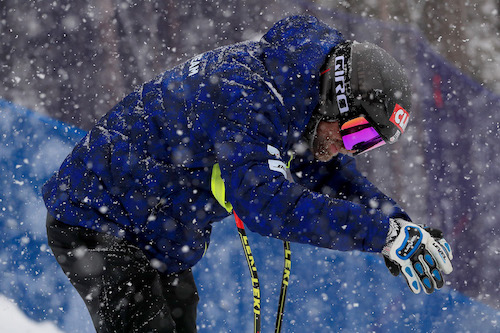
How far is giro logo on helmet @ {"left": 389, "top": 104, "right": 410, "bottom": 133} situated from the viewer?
2.20m

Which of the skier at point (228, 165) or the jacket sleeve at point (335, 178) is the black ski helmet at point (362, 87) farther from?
the jacket sleeve at point (335, 178)

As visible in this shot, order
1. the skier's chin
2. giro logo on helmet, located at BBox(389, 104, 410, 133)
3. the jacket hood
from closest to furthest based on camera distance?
the jacket hood
giro logo on helmet, located at BBox(389, 104, 410, 133)
the skier's chin

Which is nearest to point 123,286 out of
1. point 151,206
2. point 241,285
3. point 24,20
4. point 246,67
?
point 151,206

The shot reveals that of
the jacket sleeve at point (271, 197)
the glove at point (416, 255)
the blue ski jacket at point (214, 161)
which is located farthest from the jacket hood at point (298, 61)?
the glove at point (416, 255)

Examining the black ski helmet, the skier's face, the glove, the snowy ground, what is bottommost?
the snowy ground

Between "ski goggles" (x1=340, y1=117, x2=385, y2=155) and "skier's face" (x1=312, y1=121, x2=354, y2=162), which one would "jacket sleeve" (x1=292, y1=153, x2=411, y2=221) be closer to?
"skier's face" (x1=312, y1=121, x2=354, y2=162)

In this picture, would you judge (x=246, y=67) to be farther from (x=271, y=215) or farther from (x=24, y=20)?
(x=24, y=20)

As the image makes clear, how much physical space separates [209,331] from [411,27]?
112 inches

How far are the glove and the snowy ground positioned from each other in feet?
11.3

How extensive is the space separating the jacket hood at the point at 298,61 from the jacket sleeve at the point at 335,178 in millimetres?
571

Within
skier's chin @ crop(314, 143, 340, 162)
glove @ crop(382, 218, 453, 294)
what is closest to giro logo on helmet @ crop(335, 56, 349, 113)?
skier's chin @ crop(314, 143, 340, 162)

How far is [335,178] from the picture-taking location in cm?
273

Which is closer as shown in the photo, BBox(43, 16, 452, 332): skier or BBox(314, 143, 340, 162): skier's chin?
BBox(43, 16, 452, 332): skier

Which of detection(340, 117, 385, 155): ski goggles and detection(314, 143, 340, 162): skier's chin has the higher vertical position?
detection(340, 117, 385, 155): ski goggles
